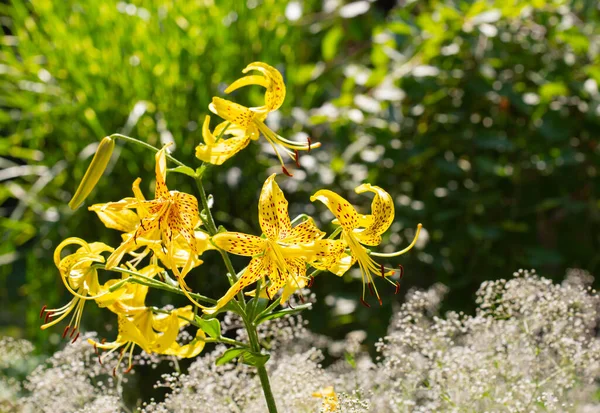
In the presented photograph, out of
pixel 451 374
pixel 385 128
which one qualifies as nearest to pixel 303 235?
pixel 451 374

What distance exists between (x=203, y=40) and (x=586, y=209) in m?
1.12

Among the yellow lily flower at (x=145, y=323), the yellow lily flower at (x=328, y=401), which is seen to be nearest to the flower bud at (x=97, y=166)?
the yellow lily flower at (x=145, y=323)

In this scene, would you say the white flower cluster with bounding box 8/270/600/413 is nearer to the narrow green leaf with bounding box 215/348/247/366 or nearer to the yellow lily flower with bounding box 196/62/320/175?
the narrow green leaf with bounding box 215/348/247/366

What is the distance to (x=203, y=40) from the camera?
2.46 metres

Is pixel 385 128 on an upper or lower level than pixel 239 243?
lower

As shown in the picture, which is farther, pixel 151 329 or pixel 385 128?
pixel 385 128

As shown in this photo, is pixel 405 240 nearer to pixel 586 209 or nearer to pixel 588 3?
pixel 586 209

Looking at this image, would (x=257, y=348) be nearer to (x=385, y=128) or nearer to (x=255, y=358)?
(x=255, y=358)

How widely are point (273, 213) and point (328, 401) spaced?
26 cm

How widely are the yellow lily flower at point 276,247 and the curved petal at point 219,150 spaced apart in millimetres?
77

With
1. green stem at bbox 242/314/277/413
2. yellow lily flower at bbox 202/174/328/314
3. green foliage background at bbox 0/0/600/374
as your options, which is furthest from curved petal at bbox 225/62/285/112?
green foliage background at bbox 0/0/600/374

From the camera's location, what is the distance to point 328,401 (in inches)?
37.9

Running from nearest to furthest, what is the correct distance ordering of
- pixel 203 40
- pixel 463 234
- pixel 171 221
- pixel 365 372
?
pixel 171 221 → pixel 365 372 → pixel 463 234 → pixel 203 40

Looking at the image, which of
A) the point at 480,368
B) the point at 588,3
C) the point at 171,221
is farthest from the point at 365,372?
the point at 588,3
